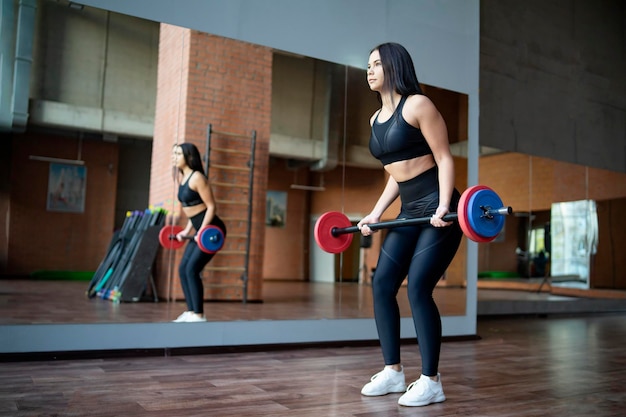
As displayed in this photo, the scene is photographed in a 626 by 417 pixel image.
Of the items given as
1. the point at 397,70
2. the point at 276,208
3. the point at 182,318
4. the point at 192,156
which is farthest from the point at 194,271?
the point at 397,70

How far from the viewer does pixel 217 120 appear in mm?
4031

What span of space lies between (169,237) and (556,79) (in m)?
6.13

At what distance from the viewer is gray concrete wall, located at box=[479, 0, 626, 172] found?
23.2ft

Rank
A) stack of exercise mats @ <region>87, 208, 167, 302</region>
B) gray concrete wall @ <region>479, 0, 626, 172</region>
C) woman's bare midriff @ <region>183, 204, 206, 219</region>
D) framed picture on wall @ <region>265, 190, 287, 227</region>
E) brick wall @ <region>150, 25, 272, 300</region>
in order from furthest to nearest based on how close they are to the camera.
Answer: gray concrete wall @ <region>479, 0, 626, 172</region>
framed picture on wall @ <region>265, 190, 287, 227</region>
woman's bare midriff @ <region>183, 204, 206, 219</region>
brick wall @ <region>150, 25, 272, 300</region>
stack of exercise mats @ <region>87, 208, 167, 302</region>

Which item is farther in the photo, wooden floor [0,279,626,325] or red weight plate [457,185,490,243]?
wooden floor [0,279,626,325]

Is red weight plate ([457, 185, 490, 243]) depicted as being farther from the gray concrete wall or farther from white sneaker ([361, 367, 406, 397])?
the gray concrete wall

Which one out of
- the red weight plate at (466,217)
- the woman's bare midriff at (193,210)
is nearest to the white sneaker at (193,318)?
the woman's bare midriff at (193,210)

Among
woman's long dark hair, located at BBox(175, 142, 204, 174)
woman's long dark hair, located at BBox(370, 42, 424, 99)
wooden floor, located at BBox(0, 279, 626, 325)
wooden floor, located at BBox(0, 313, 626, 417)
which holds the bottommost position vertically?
wooden floor, located at BBox(0, 313, 626, 417)

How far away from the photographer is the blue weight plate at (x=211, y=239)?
3.70 m

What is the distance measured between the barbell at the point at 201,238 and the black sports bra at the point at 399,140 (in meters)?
1.64

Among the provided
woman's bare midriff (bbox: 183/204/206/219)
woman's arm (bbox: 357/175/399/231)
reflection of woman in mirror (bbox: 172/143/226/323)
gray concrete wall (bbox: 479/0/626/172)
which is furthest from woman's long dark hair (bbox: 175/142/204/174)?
gray concrete wall (bbox: 479/0/626/172)

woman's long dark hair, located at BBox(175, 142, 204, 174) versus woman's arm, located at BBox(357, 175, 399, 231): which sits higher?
woman's long dark hair, located at BBox(175, 142, 204, 174)

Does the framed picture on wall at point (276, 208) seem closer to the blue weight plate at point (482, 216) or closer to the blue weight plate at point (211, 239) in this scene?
the blue weight plate at point (211, 239)

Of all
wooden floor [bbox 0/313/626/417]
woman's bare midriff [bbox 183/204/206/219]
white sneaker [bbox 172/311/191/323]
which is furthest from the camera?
woman's bare midriff [bbox 183/204/206/219]
